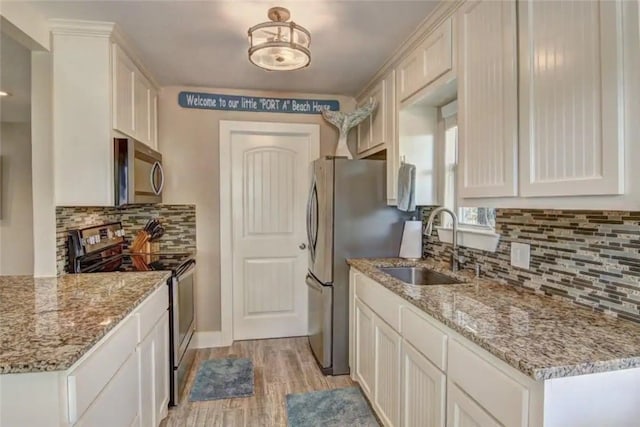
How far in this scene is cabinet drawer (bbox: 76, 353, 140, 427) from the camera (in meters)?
1.24

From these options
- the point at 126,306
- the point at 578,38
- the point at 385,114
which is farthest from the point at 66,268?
the point at 578,38

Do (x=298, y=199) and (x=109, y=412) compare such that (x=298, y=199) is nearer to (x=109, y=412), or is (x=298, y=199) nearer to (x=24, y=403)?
(x=109, y=412)

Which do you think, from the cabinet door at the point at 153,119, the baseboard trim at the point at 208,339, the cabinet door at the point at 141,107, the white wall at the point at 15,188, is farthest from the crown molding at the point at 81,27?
the baseboard trim at the point at 208,339

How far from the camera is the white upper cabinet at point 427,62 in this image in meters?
1.86

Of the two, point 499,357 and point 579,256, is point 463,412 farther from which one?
point 579,256

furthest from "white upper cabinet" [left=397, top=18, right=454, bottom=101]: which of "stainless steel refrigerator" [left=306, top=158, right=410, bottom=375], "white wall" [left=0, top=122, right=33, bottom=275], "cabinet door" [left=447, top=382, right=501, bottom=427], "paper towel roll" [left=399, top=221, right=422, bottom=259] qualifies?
"white wall" [left=0, top=122, right=33, bottom=275]

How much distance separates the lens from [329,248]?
2693 mm

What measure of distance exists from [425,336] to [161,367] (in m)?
1.52

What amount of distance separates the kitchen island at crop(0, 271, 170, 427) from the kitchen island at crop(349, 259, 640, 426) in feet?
4.01

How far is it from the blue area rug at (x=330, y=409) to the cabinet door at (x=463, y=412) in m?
0.98

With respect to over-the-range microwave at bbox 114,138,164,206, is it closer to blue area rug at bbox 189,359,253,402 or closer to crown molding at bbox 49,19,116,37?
crown molding at bbox 49,19,116,37

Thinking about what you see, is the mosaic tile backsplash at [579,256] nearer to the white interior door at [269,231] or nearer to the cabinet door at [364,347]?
the cabinet door at [364,347]

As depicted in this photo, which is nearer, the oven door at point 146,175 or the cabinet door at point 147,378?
the cabinet door at point 147,378

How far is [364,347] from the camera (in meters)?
2.38
